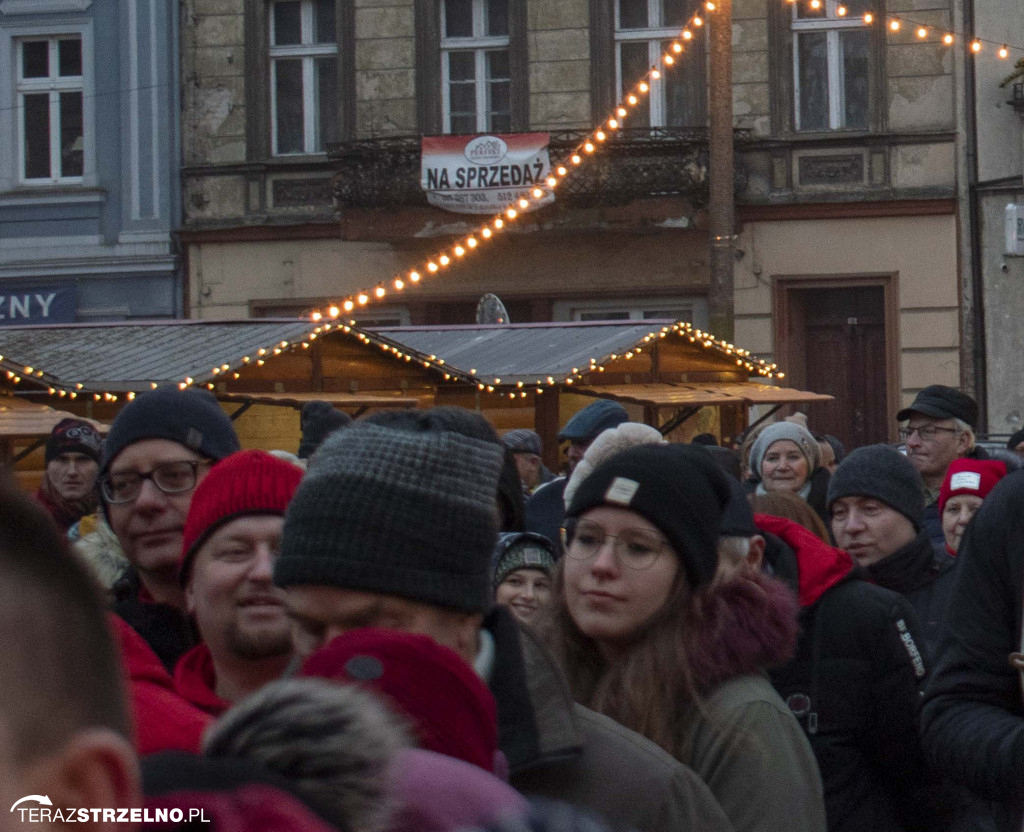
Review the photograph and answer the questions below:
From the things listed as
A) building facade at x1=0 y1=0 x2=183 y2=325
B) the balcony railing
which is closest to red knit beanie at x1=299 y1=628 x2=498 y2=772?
the balcony railing

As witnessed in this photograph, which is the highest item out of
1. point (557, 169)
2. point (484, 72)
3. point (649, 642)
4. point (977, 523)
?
point (484, 72)

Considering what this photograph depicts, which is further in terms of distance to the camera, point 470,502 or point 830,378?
point 830,378

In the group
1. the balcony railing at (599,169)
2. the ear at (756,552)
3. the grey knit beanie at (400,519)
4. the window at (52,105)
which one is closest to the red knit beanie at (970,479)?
the ear at (756,552)

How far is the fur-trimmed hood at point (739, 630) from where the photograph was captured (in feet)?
9.68

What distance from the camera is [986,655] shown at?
2730mm

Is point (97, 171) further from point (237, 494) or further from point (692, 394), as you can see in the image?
point (237, 494)

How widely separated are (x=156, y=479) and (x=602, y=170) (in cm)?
1530

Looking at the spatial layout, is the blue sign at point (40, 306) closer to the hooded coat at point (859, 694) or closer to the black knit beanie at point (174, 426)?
the black knit beanie at point (174, 426)

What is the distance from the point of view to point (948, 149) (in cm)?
1862

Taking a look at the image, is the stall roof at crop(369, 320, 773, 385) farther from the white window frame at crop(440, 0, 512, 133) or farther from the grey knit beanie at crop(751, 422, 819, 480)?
the white window frame at crop(440, 0, 512, 133)

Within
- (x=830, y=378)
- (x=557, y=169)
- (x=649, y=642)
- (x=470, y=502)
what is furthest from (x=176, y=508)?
(x=830, y=378)

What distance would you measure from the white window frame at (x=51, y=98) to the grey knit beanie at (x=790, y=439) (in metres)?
13.8

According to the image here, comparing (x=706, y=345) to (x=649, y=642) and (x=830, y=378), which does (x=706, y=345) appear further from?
(x=649, y=642)

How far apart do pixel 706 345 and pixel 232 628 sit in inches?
417
